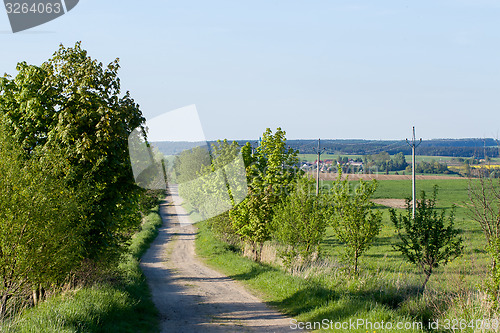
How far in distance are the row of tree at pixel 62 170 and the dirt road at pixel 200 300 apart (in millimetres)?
2536

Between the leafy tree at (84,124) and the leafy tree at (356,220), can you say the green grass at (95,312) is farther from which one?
the leafy tree at (356,220)

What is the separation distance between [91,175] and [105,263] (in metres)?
2.80

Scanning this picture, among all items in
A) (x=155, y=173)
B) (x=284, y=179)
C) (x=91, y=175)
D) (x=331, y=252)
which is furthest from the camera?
(x=331, y=252)

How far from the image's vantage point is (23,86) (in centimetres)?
1098

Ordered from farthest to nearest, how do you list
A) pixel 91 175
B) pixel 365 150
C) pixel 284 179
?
pixel 365 150 < pixel 284 179 < pixel 91 175

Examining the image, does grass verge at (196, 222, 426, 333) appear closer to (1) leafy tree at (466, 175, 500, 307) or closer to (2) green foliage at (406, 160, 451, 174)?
(1) leafy tree at (466, 175, 500, 307)

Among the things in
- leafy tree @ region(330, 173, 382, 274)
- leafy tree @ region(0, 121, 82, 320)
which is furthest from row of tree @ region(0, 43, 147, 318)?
leafy tree @ region(330, 173, 382, 274)

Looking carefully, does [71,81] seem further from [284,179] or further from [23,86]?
[284,179]

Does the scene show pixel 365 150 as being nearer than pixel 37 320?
No

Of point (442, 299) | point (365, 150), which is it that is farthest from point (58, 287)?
point (365, 150)

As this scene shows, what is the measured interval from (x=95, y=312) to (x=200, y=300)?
16.1ft

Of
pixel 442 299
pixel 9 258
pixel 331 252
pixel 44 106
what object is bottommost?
pixel 331 252

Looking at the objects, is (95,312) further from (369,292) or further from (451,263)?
(451,263)

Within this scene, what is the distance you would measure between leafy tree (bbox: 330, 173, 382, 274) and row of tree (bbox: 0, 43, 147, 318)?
6172 mm
